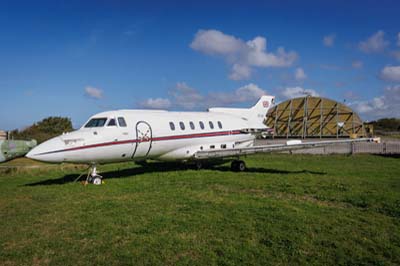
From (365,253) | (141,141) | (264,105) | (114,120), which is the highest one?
(264,105)

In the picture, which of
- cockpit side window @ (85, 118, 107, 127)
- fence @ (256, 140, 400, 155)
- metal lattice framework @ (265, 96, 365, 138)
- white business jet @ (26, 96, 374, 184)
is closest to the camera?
white business jet @ (26, 96, 374, 184)

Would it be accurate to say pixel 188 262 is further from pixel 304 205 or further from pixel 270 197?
pixel 270 197

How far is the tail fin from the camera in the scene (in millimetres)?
21547

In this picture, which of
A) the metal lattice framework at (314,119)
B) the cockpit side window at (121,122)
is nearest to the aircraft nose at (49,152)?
the cockpit side window at (121,122)

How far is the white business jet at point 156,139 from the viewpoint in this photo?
12445 millimetres

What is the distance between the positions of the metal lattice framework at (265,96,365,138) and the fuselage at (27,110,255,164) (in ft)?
122

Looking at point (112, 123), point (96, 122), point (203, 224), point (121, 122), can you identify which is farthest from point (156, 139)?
point (203, 224)

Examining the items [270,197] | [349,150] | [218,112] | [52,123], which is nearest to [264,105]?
[218,112]

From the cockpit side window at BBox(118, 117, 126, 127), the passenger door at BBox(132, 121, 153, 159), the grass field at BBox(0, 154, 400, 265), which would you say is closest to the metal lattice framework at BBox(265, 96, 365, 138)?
the passenger door at BBox(132, 121, 153, 159)

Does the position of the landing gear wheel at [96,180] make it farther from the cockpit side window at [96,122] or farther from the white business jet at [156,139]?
the cockpit side window at [96,122]

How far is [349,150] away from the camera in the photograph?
29.3m

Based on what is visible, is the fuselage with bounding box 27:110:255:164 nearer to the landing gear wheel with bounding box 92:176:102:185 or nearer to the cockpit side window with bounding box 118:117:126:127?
the cockpit side window with bounding box 118:117:126:127

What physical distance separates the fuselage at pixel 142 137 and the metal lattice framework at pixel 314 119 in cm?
3705

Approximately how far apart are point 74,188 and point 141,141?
3.58 metres
